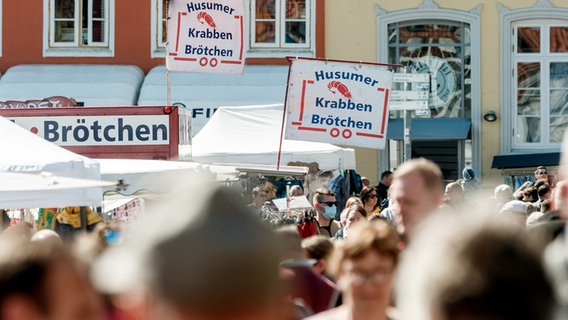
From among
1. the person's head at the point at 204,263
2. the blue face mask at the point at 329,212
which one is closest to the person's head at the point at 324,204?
the blue face mask at the point at 329,212

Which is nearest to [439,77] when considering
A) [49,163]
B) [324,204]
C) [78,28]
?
[78,28]

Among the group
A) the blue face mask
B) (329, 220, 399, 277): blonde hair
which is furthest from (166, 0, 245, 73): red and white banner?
(329, 220, 399, 277): blonde hair

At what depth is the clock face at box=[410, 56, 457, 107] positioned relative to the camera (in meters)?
24.8

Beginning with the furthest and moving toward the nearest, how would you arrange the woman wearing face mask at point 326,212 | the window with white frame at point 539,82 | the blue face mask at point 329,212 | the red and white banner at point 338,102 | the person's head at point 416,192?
the window with white frame at point 539,82 → the red and white banner at point 338,102 → the blue face mask at point 329,212 → the woman wearing face mask at point 326,212 → the person's head at point 416,192

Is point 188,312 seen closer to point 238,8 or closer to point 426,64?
point 238,8

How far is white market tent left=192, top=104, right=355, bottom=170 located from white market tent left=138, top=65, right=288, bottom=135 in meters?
3.66

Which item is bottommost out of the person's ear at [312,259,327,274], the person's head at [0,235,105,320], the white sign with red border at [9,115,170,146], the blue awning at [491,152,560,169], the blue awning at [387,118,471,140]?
the person's ear at [312,259,327,274]

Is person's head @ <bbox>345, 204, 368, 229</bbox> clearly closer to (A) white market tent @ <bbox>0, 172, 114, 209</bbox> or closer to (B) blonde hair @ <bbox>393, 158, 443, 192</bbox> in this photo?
(A) white market tent @ <bbox>0, 172, 114, 209</bbox>

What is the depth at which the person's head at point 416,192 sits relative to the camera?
5.48m

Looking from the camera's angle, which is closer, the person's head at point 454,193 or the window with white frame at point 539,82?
the person's head at point 454,193

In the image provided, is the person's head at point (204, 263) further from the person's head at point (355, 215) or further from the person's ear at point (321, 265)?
the person's head at point (355, 215)

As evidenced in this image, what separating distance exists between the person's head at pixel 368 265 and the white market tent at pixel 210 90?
18747 millimetres

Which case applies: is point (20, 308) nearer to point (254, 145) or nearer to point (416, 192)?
point (416, 192)

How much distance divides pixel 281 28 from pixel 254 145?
706 centimetres
